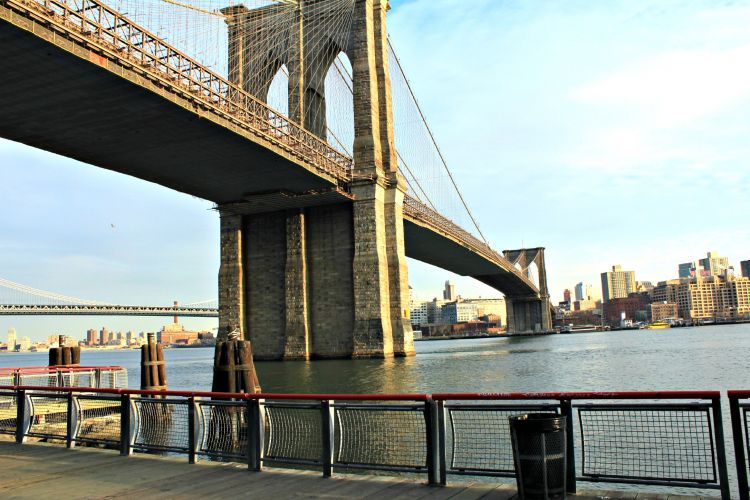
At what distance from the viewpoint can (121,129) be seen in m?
35.8

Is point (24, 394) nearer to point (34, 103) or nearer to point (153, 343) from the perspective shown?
point (153, 343)

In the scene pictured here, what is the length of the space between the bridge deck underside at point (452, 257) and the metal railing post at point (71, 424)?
154 ft

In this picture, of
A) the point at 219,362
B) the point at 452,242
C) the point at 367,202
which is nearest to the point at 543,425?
the point at 219,362

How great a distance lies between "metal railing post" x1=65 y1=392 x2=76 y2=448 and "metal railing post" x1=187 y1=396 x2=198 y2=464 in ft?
7.77

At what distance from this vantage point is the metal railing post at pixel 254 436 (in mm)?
7703

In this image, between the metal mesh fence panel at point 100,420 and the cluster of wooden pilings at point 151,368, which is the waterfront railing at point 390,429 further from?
the cluster of wooden pilings at point 151,368

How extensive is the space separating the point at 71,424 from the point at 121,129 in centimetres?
2919

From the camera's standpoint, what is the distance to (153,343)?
19.8 metres

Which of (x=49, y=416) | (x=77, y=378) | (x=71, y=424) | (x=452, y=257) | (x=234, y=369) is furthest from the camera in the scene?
(x=452, y=257)

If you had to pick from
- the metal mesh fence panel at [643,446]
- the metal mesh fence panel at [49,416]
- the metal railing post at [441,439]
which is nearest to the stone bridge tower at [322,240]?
the metal mesh fence panel at [49,416]

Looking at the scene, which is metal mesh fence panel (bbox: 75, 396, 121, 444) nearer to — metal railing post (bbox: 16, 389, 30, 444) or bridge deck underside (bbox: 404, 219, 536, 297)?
metal railing post (bbox: 16, 389, 30, 444)

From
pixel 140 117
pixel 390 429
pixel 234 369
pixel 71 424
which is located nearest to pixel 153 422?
pixel 71 424

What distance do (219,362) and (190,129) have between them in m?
23.4

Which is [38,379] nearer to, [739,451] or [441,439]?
[441,439]
